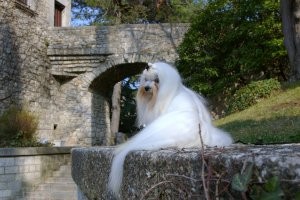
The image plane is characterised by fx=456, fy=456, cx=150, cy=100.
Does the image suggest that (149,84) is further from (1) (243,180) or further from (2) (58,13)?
(2) (58,13)

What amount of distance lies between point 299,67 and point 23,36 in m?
8.81

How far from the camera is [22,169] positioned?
9906 millimetres

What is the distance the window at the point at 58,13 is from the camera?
18891mm

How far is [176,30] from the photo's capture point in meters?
16.0

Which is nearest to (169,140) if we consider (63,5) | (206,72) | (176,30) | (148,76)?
(148,76)

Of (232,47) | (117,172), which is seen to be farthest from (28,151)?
(117,172)

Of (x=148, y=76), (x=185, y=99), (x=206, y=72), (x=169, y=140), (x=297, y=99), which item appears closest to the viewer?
(x=169, y=140)

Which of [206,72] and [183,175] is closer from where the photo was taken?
[183,175]

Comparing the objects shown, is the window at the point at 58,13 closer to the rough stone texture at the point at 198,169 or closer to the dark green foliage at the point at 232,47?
the dark green foliage at the point at 232,47

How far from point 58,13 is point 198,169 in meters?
18.9

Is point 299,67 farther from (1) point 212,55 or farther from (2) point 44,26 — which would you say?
(2) point 44,26

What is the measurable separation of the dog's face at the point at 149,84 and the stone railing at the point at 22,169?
24.0ft

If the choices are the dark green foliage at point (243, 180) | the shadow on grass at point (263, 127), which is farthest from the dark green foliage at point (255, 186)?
the shadow on grass at point (263, 127)

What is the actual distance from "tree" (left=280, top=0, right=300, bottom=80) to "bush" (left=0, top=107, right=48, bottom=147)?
684 centimetres
